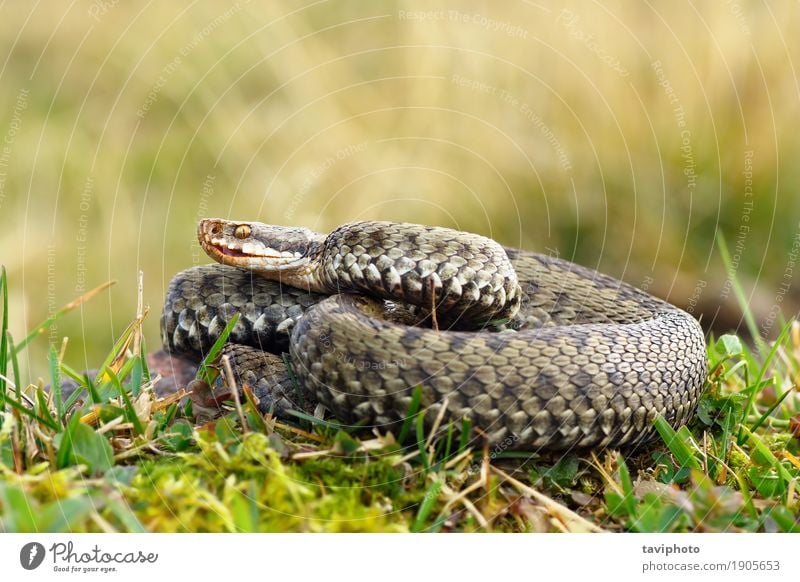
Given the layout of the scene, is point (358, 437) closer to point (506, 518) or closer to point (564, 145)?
point (506, 518)

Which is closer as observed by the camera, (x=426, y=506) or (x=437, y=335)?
(x=426, y=506)

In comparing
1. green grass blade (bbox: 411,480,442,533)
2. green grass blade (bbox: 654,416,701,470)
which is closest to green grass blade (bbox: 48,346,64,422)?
green grass blade (bbox: 411,480,442,533)

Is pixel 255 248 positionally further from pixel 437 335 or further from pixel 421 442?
pixel 421 442

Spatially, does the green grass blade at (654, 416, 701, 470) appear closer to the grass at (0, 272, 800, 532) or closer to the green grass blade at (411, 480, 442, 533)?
the grass at (0, 272, 800, 532)

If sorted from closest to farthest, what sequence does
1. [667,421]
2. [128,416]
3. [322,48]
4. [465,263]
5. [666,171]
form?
[128,416] → [667,421] → [465,263] → [666,171] → [322,48]

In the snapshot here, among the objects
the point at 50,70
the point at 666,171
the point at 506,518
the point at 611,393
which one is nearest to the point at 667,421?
the point at 611,393
